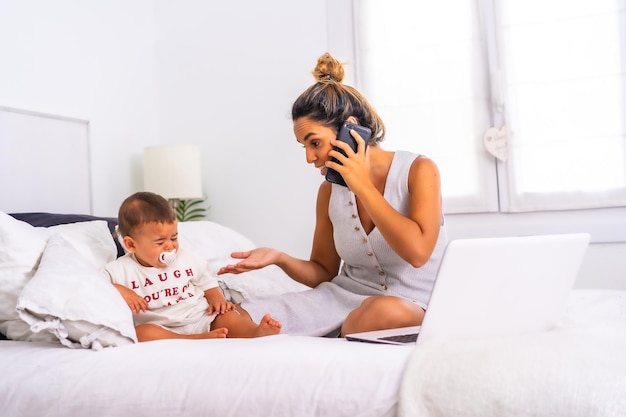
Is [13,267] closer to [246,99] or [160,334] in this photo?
[160,334]

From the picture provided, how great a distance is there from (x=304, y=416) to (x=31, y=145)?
195 cm

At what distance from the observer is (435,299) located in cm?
122

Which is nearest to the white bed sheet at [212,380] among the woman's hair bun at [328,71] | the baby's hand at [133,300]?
the baby's hand at [133,300]

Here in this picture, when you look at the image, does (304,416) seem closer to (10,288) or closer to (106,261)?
(10,288)

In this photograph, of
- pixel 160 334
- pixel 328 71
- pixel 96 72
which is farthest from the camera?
pixel 96 72

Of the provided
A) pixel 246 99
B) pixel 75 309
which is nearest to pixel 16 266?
pixel 75 309

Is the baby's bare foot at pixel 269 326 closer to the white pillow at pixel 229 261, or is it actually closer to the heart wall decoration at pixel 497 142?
the white pillow at pixel 229 261

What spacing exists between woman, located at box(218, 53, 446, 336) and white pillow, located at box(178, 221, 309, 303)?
0.20m

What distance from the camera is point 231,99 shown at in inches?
154

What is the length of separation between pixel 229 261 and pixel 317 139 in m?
0.85

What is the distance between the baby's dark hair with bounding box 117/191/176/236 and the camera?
1.78 m

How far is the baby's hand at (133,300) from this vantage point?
166 cm

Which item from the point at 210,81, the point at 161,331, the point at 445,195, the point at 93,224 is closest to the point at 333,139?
the point at 161,331

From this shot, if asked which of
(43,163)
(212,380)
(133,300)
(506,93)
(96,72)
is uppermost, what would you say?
(96,72)
